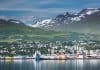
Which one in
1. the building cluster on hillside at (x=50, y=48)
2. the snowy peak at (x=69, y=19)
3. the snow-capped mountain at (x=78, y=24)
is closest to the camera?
the snowy peak at (x=69, y=19)

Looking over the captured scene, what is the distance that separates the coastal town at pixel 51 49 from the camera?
32375mm

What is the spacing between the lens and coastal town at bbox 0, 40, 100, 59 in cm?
3238

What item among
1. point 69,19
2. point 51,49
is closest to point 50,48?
point 51,49

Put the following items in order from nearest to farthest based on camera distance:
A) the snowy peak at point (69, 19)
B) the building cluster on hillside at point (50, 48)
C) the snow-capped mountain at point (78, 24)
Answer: the snowy peak at point (69, 19)
the building cluster on hillside at point (50, 48)
the snow-capped mountain at point (78, 24)

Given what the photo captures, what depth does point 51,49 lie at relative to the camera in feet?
108

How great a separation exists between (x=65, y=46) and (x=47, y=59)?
1507 millimetres

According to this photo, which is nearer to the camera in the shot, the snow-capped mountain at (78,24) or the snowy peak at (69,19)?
the snowy peak at (69,19)

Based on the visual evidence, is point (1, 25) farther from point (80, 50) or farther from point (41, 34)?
point (80, 50)

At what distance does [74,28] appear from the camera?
36.8 metres

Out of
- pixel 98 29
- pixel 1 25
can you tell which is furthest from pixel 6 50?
pixel 98 29

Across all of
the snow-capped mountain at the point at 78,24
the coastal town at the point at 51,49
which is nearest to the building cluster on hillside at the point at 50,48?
the coastal town at the point at 51,49

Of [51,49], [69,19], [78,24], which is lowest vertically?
[51,49]

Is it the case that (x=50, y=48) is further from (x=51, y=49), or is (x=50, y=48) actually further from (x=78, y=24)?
(x=78, y=24)

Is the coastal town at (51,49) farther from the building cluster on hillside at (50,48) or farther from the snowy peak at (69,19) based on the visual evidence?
the snowy peak at (69,19)
